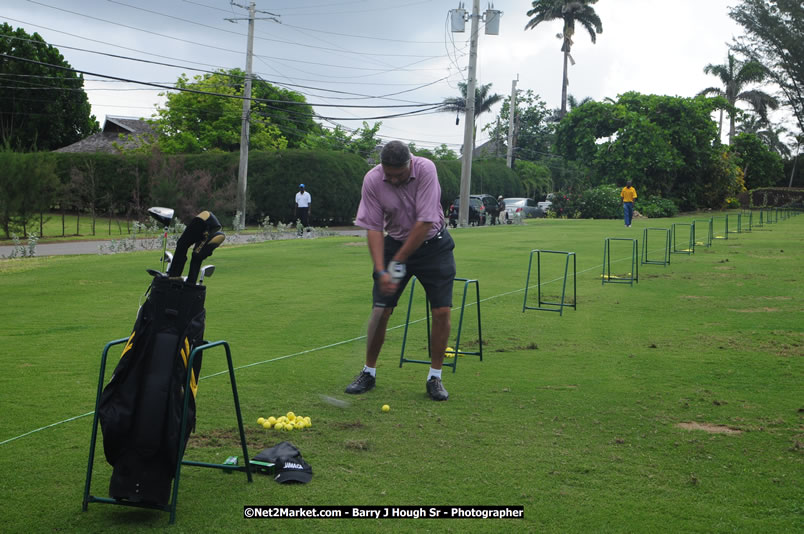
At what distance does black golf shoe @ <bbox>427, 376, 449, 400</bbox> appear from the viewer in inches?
246

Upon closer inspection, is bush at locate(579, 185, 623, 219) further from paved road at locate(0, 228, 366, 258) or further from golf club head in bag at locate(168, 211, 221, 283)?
golf club head in bag at locate(168, 211, 221, 283)

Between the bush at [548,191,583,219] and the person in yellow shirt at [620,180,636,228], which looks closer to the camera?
the person in yellow shirt at [620,180,636,228]

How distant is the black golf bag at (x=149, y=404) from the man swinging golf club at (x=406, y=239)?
7.28 ft

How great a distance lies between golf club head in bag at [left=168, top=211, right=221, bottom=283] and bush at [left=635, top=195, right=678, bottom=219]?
44247 millimetres

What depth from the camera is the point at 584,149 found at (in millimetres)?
51188

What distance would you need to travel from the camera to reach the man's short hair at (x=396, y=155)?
5.81 meters

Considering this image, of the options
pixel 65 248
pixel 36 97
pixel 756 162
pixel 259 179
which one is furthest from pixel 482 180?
pixel 65 248

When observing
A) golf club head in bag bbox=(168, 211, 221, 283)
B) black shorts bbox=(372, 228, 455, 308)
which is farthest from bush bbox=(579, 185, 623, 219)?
golf club head in bag bbox=(168, 211, 221, 283)

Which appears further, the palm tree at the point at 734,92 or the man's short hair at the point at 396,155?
the palm tree at the point at 734,92

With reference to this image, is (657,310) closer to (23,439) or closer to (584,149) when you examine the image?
(23,439)

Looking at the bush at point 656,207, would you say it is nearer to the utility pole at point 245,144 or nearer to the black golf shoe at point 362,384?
the utility pole at point 245,144

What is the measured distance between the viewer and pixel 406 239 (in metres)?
6.14

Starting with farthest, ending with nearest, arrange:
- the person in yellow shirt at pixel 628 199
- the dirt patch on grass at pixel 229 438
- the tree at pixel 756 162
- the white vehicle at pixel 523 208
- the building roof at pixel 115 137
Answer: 1. the tree at pixel 756 162
2. the building roof at pixel 115 137
3. the white vehicle at pixel 523 208
4. the person in yellow shirt at pixel 628 199
5. the dirt patch on grass at pixel 229 438

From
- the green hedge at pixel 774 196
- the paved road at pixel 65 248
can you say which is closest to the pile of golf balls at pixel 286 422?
the paved road at pixel 65 248
